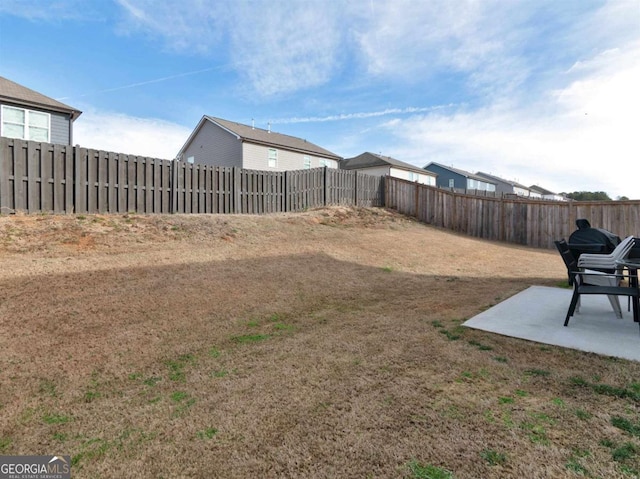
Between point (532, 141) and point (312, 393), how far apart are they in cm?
2123

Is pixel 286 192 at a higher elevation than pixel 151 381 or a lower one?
higher

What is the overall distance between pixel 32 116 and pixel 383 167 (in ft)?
81.3

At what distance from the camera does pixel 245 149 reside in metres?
21.4

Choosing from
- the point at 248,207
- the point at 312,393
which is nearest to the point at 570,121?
the point at 248,207

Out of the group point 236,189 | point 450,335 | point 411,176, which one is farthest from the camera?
point 411,176

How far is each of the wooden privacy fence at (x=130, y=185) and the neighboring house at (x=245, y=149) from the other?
904 cm

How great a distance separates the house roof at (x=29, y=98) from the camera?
463 inches

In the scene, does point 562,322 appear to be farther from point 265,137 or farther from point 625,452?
point 265,137

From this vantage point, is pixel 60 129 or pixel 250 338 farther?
pixel 60 129

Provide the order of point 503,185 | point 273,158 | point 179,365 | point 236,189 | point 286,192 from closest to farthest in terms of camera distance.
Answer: point 179,365, point 236,189, point 286,192, point 273,158, point 503,185

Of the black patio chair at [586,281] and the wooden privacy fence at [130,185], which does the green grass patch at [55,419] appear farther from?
the wooden privacy fence at [130,185]

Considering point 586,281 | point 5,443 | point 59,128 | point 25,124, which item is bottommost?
point 5,443

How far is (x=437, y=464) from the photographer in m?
1.75

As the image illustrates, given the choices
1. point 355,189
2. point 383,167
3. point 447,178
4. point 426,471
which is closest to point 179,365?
point 426,471
